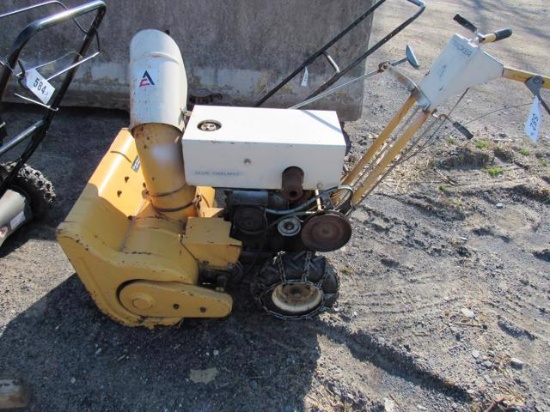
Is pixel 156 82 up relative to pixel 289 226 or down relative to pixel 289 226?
up

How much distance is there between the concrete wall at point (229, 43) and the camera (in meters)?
4.65

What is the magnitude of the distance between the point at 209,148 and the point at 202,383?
1338 mm

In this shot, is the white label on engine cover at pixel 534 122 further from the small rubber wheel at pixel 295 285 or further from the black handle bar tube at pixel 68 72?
the black handle bar tube at pixel 68 72

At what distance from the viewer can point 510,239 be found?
13.1ft

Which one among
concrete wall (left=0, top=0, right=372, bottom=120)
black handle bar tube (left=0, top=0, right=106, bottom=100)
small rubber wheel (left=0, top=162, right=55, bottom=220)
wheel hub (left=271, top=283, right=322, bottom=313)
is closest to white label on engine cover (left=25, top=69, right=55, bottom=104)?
black handle bar tube (left=0, top=0, right=106, bottom=100)

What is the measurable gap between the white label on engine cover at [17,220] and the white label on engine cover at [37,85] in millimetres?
1224

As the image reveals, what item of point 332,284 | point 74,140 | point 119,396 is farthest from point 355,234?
point 74,140

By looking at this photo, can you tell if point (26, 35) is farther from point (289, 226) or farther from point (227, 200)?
point (289, 226)

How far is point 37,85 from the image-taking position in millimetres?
2504

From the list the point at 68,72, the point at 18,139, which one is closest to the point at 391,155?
the point at 68,72

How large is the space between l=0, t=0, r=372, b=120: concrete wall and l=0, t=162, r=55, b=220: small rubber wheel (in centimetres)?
158

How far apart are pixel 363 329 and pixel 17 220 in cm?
252

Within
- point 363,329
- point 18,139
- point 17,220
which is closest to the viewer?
point 18,139

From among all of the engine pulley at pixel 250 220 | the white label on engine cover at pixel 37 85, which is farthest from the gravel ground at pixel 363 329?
the white label on engine cover at pixel 37 85
